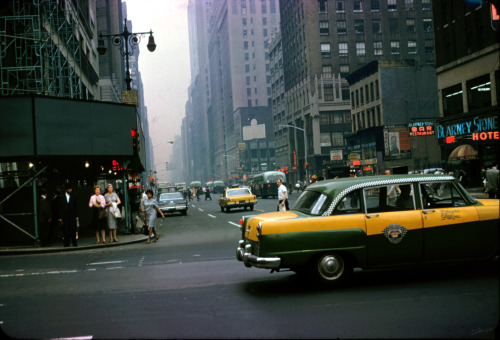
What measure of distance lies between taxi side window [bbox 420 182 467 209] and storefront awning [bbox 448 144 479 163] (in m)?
35.9

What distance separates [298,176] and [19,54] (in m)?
72.3

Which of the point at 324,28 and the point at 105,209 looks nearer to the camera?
the point at 105,209

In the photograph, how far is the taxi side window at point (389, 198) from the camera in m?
8.52

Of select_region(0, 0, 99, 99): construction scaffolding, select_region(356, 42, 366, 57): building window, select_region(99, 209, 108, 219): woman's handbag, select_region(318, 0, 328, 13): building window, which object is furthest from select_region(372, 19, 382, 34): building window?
select_region(99, 209, 108, 219): woman's handbag

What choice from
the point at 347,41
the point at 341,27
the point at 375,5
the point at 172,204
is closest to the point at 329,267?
the point at 172,204

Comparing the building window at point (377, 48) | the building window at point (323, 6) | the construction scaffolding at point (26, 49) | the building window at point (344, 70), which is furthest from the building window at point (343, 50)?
the construction scaffolding at point (26, 49)

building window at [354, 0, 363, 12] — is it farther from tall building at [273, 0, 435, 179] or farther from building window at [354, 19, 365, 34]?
building window at [354, 19, 365, 34]

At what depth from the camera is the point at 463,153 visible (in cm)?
4238

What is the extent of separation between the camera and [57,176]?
26484 millimetres

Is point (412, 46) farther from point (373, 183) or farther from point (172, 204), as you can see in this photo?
point (373, 183)

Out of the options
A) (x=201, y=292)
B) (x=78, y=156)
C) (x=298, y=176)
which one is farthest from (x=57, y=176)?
(x=298, y=176)

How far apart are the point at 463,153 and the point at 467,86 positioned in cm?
579

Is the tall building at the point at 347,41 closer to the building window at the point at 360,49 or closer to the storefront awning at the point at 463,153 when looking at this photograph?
the building window at the point at 360,49

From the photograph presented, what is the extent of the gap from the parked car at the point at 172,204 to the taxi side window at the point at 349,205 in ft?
98.5
